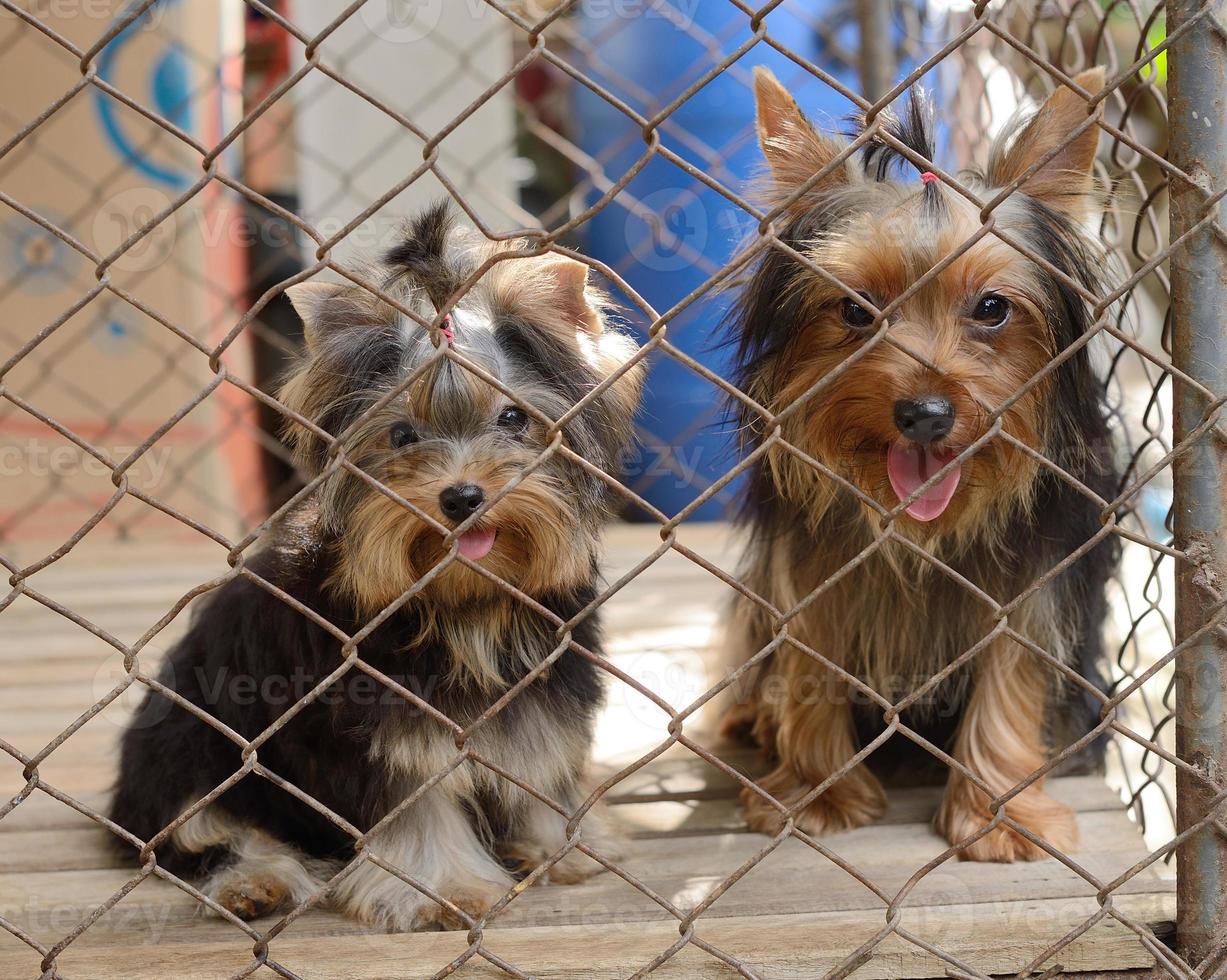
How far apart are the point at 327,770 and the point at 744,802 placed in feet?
3.53

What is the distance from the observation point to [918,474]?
104 inches

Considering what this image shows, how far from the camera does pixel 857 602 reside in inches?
118

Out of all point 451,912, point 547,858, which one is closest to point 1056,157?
point 547,858

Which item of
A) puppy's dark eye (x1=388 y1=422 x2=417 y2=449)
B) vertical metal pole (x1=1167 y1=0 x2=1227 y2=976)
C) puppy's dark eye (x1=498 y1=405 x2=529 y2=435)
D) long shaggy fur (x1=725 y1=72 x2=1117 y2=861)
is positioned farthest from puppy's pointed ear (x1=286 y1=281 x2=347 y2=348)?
vertical metal pole (x1=1167 y1=0 x2=1227 y2=976)

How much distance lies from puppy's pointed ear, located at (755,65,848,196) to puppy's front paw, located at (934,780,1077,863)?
1.41 metres

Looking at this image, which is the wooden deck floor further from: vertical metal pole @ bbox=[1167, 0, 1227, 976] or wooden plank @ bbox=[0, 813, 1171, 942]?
vertical metal pole @ bbox=[1167, 0, 1227, 976]

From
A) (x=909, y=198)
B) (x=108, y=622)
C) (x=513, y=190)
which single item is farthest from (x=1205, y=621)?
(x=513, y=190)

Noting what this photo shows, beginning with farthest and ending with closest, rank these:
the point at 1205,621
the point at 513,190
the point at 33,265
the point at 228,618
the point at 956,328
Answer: the point at 513,190, the point at 33,265, the point at 228,618, the point at 956,328, the point at 1205,621

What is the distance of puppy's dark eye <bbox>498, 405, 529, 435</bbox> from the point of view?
259 centimetres

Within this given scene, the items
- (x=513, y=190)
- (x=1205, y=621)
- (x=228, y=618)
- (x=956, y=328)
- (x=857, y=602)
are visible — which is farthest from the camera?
(x=513, y=190)

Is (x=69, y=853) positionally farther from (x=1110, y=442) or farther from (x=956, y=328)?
(x=1110, y=442)

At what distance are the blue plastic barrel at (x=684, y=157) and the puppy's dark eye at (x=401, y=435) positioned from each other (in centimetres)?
282

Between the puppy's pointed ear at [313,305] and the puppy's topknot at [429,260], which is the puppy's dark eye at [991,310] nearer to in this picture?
the puppy's topknot at [429,260]

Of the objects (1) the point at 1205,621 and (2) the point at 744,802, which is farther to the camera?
(2) the point at 744,802
